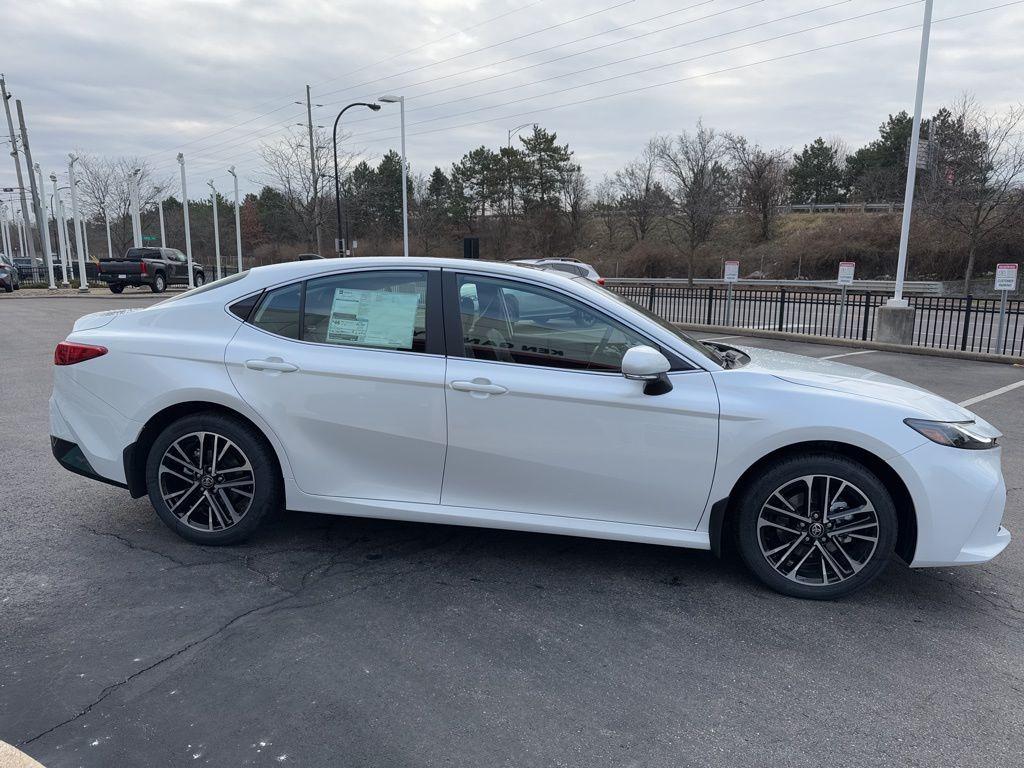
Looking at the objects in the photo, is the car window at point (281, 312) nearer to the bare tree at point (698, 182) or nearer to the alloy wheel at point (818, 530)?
the alloy wheel at point (818, 530)

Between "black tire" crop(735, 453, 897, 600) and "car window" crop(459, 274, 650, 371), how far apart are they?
38.2 inches

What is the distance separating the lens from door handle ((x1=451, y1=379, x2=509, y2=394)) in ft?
11.8

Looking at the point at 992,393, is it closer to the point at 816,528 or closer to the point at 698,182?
the point at 816,528

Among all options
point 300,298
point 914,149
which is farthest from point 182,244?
point 300,298

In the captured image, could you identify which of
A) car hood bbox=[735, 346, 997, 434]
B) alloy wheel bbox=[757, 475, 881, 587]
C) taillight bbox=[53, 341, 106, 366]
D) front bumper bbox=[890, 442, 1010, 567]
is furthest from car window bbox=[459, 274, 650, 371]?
taillight bbox=[53, 341, 106, 366]

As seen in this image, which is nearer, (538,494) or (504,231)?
(538,494)

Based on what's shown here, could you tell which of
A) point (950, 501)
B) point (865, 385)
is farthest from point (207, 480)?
point (950, 501)

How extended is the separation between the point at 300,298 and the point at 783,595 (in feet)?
9.89

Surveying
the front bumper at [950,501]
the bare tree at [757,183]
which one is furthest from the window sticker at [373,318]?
the bare tree at [757,183]

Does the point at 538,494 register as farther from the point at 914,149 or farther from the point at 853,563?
the point at 914,149

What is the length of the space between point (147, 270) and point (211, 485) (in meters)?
30.3

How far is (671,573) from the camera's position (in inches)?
153

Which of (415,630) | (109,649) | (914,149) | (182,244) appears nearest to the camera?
(109,649)

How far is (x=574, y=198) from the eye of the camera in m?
66.1
